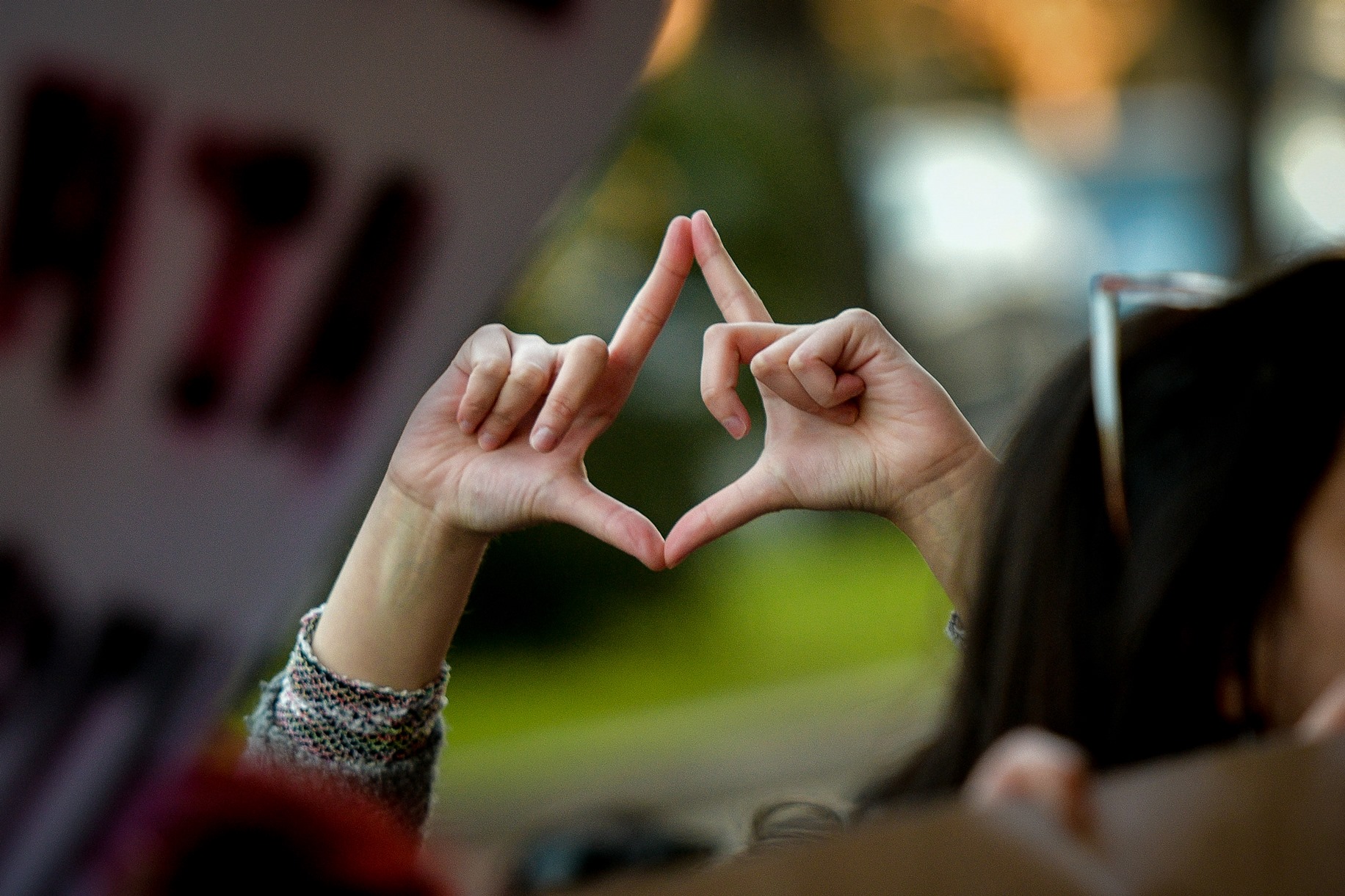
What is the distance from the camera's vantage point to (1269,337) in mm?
985

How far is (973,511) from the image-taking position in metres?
1.08

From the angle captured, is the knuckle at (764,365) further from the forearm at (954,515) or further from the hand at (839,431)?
the forearm at (954,515)

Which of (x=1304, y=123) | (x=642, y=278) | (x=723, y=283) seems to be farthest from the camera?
(x=1304, y=123)

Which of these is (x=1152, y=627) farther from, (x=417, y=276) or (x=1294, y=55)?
(x=1294, y=55)

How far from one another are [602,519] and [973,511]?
319 mm

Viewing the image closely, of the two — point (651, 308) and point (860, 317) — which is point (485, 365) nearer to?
point (651, 308)

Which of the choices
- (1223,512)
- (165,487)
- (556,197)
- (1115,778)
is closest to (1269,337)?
(1223,512)

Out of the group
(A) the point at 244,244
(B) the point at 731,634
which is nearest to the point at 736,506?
(A) the point at 244,244

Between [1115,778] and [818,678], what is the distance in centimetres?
453

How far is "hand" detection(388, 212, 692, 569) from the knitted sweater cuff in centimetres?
17

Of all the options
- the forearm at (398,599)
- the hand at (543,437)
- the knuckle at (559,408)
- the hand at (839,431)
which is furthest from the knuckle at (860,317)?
the forearm at (398,599)

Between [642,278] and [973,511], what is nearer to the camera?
[973,511]

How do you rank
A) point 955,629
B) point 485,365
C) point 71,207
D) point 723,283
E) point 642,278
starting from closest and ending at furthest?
point 71,207 → point 485,365 → point 723,283 → point 955,629 → point 642,278

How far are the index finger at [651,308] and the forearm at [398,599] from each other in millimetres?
189
